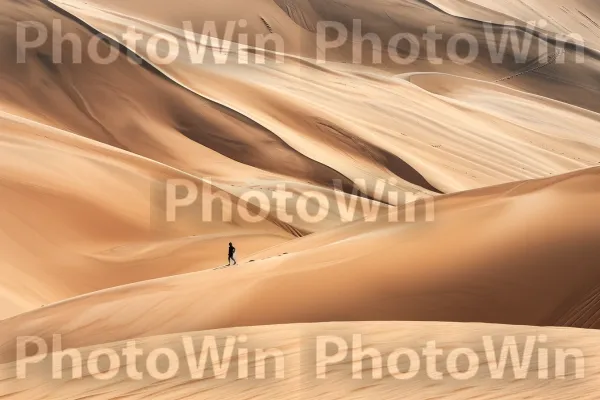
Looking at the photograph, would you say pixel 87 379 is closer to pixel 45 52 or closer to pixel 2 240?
pixel 2 240

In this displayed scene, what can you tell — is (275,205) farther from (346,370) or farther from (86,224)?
(346,370)

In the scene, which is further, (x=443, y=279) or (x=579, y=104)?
(x=579, y=104)

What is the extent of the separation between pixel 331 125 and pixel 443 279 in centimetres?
1529

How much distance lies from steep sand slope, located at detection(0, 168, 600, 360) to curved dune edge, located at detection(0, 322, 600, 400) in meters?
0.91

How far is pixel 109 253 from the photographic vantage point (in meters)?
14.3

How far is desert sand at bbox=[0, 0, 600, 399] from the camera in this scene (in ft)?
27.0

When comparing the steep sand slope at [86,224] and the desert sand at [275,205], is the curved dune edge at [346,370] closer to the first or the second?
the desert sand at [275,205]

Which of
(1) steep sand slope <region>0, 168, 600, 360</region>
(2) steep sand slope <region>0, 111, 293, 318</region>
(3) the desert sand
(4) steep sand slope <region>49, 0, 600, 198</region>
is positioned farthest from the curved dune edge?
(4) steep sand slope <region>49, 0, 600, 198</region>

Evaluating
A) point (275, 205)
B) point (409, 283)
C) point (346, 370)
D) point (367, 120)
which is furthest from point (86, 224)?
point (367, 120)

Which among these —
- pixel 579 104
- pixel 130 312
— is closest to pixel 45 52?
pixel 130 312

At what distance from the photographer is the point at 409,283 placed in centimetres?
891

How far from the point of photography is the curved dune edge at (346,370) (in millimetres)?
5906

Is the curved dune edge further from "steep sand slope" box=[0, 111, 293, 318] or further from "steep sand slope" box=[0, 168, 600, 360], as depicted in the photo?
"steep sand slope" box=[0, 111, 293, 318]

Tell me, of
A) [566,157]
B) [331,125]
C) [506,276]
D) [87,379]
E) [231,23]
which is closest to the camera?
[87,379]
